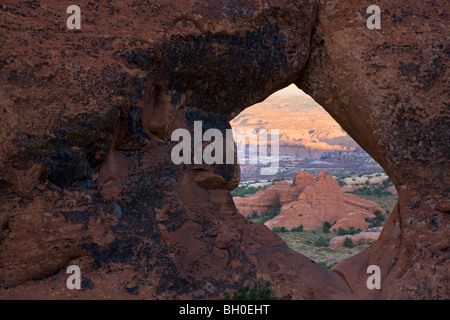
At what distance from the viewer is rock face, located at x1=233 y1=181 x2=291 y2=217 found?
1125 inches

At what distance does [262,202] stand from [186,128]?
75.9 feet

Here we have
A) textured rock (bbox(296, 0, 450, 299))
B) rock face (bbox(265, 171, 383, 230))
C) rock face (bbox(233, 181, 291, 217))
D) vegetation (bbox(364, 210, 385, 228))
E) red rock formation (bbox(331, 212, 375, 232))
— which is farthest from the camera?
rock face (bbox(233, 181, 291, 217))

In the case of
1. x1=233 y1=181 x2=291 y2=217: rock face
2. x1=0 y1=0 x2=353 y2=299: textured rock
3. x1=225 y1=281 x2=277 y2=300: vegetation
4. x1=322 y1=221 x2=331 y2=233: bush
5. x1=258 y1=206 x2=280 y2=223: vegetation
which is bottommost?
x1=322 y1=221 x2=331 y2=233: bush

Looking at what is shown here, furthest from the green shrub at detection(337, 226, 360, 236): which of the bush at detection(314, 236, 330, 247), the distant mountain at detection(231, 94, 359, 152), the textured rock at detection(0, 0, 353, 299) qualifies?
the distant mountain at detection(231, 94, 359, 152)

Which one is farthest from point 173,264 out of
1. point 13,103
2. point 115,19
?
point 115,19

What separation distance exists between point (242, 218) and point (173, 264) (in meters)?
1.66

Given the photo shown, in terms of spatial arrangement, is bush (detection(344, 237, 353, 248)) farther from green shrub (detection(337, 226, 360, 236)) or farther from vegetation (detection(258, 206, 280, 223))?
vegetation (detection(258, 206, 280, 223))

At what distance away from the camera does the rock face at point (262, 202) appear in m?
28.6

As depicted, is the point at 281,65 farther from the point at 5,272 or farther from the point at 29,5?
the point at 5,272

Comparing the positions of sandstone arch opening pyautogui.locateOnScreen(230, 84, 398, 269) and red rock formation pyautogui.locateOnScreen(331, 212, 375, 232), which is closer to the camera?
sandstone arch opening pyautogui.locateOnScreen(230, 84, 398, 269)

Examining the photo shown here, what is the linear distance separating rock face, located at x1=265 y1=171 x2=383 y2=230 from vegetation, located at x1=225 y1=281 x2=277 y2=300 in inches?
767

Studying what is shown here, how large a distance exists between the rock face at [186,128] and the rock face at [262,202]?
70.8 ft

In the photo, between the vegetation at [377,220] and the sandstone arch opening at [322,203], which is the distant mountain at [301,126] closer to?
the sandstone arch opening at [322,203]

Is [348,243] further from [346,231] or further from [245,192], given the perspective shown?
[245,192]
